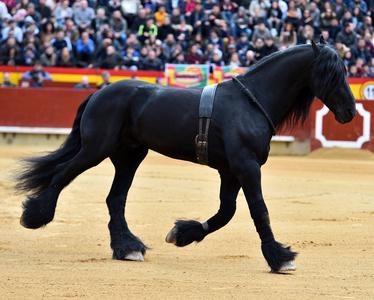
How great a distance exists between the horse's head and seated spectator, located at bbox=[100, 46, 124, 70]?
12.4m

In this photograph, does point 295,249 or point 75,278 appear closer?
point 75,278

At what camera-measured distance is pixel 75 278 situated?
17.6 ft

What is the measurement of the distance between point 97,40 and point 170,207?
31.9 ft

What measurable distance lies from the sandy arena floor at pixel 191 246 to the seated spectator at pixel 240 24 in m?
7.23

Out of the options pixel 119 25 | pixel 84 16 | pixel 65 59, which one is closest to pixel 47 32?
pixel 65 59

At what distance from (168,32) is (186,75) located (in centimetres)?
233

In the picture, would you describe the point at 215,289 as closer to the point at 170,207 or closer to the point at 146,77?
the point at 170,207

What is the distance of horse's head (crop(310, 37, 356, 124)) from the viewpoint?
19.7 feet

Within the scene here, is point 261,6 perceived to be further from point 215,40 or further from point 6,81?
point 6,81

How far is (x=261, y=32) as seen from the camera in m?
A: 19.5

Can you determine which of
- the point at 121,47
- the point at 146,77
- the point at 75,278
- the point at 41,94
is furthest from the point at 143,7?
the point at 75,278

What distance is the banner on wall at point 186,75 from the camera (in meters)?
17.4

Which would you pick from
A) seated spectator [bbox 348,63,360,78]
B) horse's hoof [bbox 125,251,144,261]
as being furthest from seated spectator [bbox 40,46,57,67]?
horse's hoof [bbox 125,251,144,261]

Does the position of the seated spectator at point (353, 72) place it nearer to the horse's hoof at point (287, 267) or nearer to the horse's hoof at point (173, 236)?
the horse's hoof at point (173, 236)
